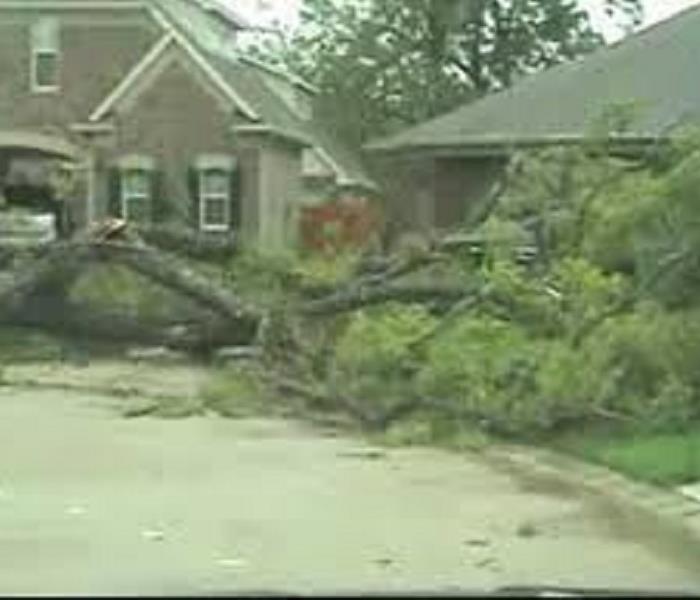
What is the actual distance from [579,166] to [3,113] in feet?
99.6

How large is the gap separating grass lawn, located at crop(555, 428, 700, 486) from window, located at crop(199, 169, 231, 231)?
95.5 ft

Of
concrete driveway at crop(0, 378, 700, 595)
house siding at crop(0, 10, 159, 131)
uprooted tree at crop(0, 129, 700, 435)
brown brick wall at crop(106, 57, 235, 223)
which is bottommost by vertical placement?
concrete driveway at crop(0, 378, 700, 595)

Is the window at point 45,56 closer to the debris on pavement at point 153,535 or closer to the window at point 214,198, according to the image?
the window at point 214,198

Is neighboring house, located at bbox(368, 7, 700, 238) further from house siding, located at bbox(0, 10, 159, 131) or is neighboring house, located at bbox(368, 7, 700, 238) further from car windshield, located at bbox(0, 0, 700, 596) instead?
house siding, located at bbox(0, 10, 159, 131)

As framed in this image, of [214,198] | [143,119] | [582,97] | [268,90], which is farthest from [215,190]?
[582,97]

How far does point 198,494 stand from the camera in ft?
51.4

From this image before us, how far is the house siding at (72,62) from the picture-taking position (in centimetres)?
4834

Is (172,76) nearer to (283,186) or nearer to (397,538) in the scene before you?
(283,186)

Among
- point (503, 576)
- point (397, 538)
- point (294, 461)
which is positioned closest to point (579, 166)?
point (294, 461)

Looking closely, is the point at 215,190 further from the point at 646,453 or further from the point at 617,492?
the point at 617,492

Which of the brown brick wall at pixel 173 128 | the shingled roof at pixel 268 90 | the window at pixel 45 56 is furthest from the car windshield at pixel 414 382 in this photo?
the window at pixel 45 56

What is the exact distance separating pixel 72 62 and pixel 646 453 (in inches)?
1319

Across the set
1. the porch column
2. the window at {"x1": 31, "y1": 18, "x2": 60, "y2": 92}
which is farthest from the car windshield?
the window at {"x1": 31, "y1": 18, "x2": 60, "y2": 92}

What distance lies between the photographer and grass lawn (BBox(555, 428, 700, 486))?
1562 centimetres
